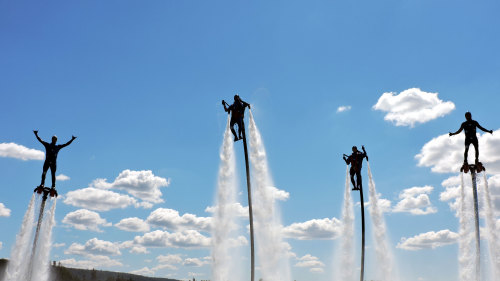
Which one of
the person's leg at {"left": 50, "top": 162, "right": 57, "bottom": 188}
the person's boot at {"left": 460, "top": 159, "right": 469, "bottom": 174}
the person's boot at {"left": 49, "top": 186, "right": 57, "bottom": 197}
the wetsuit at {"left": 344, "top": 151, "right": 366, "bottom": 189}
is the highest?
the wetsuit at {"left": 344, "top": 151, "right": 366, "bottom": 189}

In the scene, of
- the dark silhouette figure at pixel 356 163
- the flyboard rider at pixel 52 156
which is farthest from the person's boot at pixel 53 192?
the dark silhouette figure at pixel 356 163

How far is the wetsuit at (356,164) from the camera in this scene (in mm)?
34812

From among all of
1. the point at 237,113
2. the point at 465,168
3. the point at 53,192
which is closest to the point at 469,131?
the point at 465,168

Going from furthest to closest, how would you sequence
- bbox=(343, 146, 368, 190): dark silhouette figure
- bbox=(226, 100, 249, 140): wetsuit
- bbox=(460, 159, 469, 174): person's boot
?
1. bbox=(343, 146, 368, 190): dark silhouette figure
2. bbox=(226, 100, 249, 140): wetsuit
3. bbox=(460, 159, 469, 174): person's boot

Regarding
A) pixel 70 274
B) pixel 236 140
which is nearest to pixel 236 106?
pixel 236 140

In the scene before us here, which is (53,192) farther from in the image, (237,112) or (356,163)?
(356,163)

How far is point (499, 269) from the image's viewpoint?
24.9 meters

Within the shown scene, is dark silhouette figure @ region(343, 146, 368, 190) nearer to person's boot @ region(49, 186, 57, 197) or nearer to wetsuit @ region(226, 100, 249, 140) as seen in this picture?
wetsuit @ region(226, 100, 249, 140)

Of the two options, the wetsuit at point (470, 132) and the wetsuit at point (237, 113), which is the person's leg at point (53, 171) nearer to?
the wetsuit at point (237, 113)

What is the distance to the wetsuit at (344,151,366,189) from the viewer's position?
34.8m

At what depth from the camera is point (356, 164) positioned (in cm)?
3488

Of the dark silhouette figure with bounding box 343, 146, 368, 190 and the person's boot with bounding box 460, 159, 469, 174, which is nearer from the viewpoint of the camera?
the person's boot with bounding box 460, 159, 469, 174

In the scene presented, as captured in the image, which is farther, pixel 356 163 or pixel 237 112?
pixel 356 163


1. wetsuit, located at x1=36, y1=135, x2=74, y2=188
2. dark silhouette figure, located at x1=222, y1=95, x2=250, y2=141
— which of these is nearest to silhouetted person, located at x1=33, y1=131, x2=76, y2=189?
wetsuit, located at x1=36, y1=135, x2=74, y2=188
